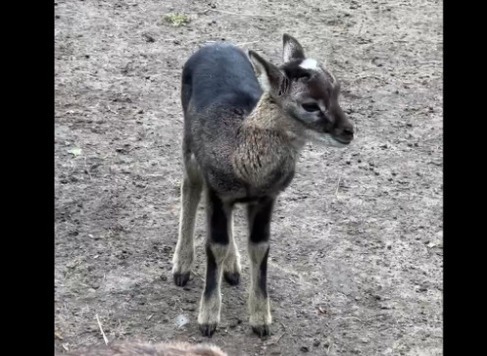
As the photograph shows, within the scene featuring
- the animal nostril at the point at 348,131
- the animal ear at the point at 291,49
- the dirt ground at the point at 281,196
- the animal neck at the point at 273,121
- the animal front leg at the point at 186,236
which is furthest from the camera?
the animal front leg at the point at 186,236

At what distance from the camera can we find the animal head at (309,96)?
4.62 m

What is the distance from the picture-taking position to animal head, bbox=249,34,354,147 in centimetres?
462

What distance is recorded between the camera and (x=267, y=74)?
4.70 m

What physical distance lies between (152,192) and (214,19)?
3379 mm

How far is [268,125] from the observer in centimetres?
480

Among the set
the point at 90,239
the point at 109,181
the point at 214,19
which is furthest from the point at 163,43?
the point at 90,239

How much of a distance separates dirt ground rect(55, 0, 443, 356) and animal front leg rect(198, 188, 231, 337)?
12 centimetres

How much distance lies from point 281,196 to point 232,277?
116cm

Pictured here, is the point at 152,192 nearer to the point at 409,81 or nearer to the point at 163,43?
the point at 163,43

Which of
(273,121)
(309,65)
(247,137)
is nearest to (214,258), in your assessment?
(247,137)

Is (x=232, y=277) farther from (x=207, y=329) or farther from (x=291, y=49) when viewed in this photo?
(x=291, y=49)

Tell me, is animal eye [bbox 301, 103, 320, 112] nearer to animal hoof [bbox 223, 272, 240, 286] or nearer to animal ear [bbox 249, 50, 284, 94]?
animal ear [bbox 249, 50, 284, 94]

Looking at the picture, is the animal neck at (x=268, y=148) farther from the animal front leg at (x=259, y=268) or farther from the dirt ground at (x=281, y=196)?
the dirt ground at (x=281, y=196)

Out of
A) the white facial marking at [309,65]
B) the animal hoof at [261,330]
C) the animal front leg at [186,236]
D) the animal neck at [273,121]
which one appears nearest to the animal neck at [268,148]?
Answer: the animal neck at [273,121]
